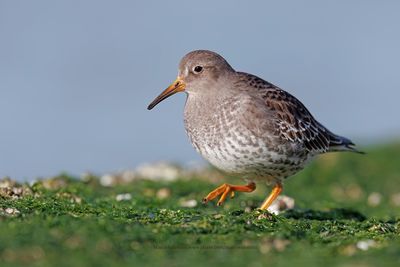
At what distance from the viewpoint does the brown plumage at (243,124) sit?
9320 mm

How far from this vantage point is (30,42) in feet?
107

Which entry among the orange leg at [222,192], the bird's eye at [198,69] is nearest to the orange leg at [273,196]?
the orange leg at [222,192]

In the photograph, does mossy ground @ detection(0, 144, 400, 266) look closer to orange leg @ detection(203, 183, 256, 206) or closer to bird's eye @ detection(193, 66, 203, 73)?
orange leg @ detection(203, 183, 256, 206)

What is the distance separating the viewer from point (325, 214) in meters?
10.2

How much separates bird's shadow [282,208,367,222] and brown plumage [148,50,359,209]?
14.5 inches

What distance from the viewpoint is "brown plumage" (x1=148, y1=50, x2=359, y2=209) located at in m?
9.32

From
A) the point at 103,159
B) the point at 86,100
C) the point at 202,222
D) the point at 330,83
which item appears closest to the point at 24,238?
the point at 202,222

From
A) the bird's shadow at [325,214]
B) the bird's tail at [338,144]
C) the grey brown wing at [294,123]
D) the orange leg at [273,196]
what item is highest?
the grey brown wing at [294,123]

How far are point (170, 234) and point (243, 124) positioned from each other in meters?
2.73

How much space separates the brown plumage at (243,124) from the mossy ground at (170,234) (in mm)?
653

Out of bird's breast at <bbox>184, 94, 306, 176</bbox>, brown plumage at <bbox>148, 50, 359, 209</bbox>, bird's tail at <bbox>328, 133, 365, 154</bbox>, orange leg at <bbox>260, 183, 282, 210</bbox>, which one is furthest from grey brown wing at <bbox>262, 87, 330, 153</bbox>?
orange leg at <bbox>260, 183, 282, 210</bbox>

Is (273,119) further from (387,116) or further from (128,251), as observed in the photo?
(387,116)

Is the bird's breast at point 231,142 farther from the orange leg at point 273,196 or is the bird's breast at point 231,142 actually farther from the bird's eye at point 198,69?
the bird's eye at point 198,69

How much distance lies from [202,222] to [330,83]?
25.6m
